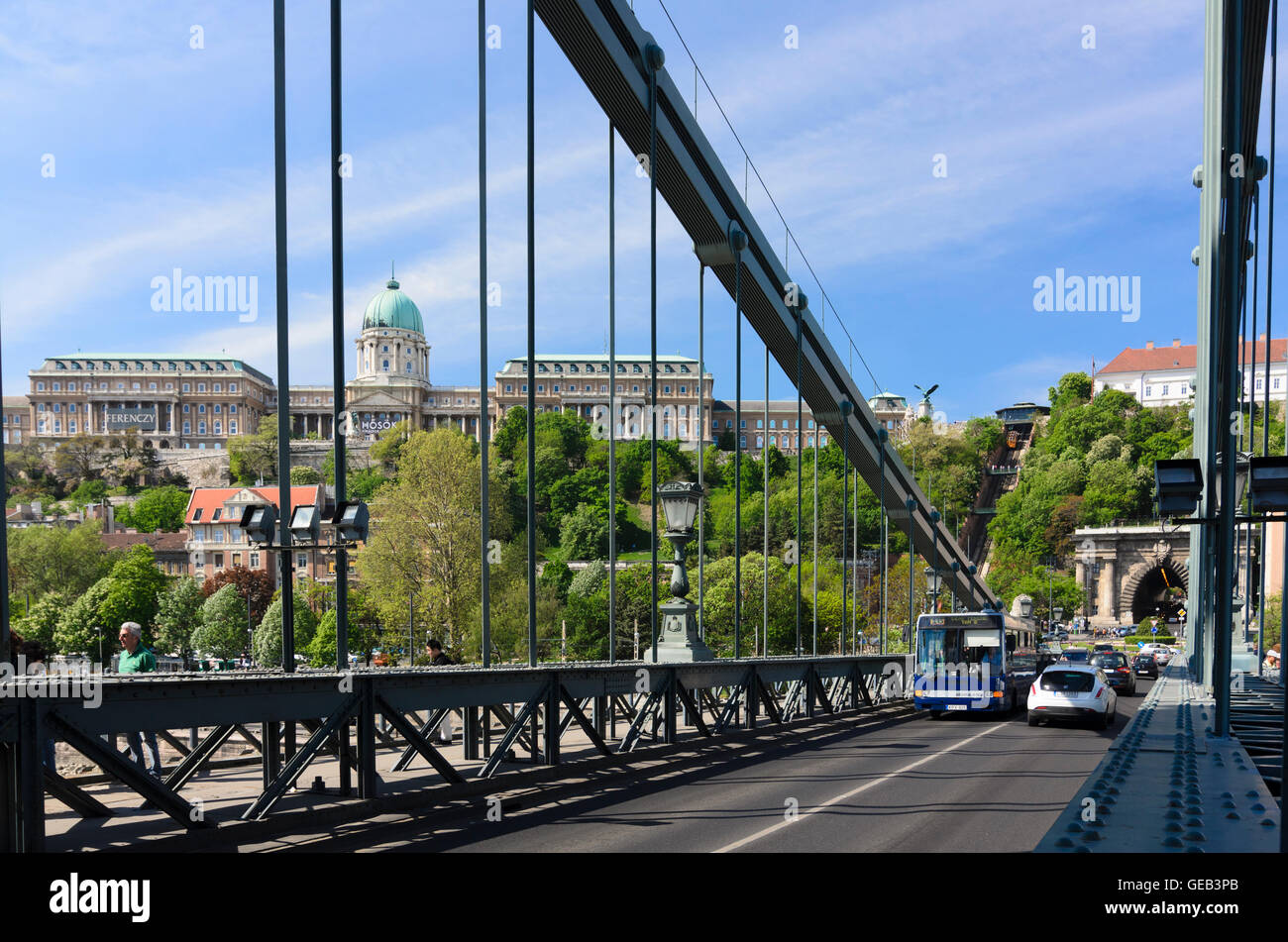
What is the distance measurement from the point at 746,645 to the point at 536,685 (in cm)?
5417

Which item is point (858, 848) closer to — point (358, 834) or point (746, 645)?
point (358, 834)

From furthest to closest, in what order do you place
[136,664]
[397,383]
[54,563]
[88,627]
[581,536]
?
[397,383] < [581,536] < [54,563] < [88,627] < [136,664]

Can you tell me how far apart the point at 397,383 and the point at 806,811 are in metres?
165

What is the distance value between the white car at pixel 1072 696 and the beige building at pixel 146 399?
528ft

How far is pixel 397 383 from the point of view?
172 metres

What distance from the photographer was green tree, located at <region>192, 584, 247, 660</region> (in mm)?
89000

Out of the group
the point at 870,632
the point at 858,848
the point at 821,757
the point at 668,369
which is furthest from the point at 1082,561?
the point at 858,848

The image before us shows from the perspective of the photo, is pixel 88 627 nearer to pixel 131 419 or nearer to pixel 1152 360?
pixel 131 419

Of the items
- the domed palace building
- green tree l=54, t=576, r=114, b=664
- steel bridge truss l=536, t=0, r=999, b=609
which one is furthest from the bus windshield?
the domed palace building

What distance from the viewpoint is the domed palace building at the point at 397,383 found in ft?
560

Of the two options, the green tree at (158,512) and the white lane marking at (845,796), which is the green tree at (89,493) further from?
the white lane marking at (845,796)

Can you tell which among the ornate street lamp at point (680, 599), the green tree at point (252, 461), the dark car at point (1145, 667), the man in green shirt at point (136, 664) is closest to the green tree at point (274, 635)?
the dark car at point (1145, 667)

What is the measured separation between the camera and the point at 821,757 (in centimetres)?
1733

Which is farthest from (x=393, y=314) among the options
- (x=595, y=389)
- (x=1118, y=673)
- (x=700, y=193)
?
(x=700, y=193)
